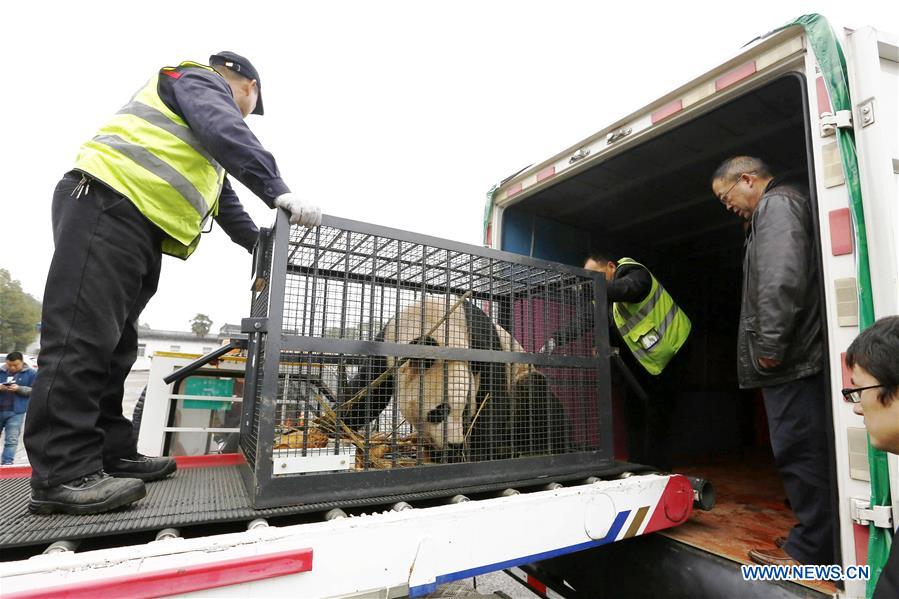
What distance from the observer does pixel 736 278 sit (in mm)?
5727

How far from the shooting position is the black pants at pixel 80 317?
4.39 feet

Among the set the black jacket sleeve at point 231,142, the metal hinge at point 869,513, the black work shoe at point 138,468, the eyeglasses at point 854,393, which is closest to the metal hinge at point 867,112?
the eyeglasses at point 854,393

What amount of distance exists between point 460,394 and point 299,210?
0.98 m

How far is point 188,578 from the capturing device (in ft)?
3.28

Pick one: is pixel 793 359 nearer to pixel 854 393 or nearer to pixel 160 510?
pixel 854 393

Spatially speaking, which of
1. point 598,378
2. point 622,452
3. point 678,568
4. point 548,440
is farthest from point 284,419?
point 622,452

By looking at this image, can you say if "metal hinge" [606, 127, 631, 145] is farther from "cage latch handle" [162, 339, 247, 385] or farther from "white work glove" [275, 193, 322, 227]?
"cage latch handle" [162, 339, 247, 385]

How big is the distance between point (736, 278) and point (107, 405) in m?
6.34

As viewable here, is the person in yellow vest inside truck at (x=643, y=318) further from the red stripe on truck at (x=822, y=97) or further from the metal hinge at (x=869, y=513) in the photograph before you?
the metal hinge at (x=869, y=513)

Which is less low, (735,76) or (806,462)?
(735,76)

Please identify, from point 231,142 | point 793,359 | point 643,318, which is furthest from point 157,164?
Result: point 643,318

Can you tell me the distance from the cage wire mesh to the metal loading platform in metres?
0.15

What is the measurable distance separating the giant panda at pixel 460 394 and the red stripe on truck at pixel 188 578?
2.17 ft

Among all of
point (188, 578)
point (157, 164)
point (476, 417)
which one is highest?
point (157, 164)
